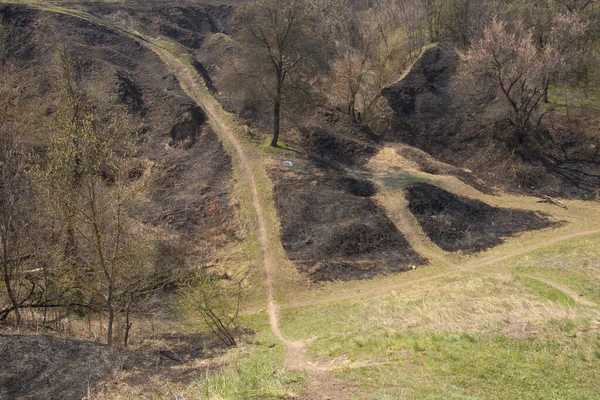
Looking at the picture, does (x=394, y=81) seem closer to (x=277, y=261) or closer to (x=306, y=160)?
(x=306, y=160)

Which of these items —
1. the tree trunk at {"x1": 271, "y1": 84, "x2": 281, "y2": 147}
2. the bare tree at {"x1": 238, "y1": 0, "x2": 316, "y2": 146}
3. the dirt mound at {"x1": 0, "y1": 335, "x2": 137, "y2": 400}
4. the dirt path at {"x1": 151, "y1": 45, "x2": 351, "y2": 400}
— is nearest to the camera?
the dirt path at {"x1": 151, "y1": 45, "x2": 351, "y2": 400}

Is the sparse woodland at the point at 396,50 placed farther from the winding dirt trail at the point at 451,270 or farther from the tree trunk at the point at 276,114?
the winding dirt trail at the point at 451,270

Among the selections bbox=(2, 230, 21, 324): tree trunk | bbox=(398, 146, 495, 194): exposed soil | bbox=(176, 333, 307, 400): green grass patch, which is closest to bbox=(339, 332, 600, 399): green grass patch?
bbox=(176, 333, 307, 400): green grass patch

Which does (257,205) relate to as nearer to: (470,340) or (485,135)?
(470,340)

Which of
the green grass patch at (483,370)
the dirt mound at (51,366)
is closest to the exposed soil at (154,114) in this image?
the dirt mound at (51,366)

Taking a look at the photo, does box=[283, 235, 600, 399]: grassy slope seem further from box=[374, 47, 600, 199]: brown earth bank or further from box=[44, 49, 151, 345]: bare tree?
box=[374, 47, 600, 199]: brown earth bank

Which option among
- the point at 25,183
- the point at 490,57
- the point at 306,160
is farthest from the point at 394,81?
the point at 25,183
